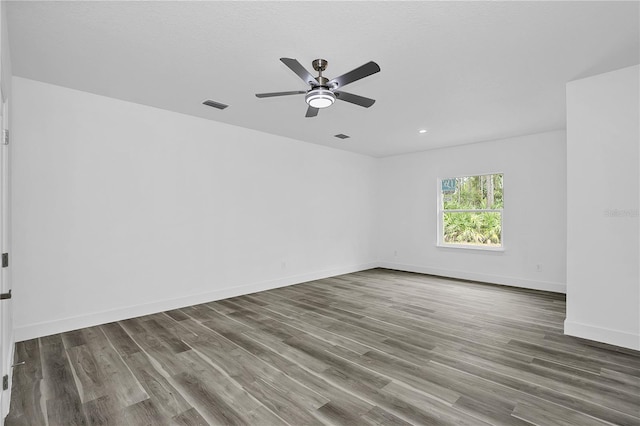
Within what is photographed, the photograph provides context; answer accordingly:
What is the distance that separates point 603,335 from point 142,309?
5169mm

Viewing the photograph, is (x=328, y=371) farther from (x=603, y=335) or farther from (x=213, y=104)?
(x=213, y=104)

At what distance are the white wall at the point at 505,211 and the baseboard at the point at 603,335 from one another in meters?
2.29

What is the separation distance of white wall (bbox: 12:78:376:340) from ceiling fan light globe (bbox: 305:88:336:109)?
2.40 meters

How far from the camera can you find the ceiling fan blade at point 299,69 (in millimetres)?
2330

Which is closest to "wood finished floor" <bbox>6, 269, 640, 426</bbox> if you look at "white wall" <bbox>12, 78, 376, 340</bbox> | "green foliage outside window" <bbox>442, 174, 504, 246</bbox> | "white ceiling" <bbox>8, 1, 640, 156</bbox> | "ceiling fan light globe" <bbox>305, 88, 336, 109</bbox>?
"white wall" <bbox>12, 78, 376, 340</bbox>

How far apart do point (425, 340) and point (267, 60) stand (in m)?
3.13

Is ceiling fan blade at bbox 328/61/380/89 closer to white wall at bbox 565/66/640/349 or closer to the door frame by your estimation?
the door frame

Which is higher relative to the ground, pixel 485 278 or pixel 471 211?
pixel 471 211

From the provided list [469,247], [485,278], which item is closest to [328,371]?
[485,278]

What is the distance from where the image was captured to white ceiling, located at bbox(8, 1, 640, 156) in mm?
2242

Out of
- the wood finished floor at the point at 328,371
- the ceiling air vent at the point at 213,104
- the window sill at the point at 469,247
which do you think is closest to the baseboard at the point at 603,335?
the wood finished floor at the point at 328,371

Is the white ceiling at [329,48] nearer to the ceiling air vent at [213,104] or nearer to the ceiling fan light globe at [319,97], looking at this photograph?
the ceiling air vent at [213,104]

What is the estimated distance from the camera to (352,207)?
722 cm

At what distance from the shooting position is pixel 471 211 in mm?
6492
